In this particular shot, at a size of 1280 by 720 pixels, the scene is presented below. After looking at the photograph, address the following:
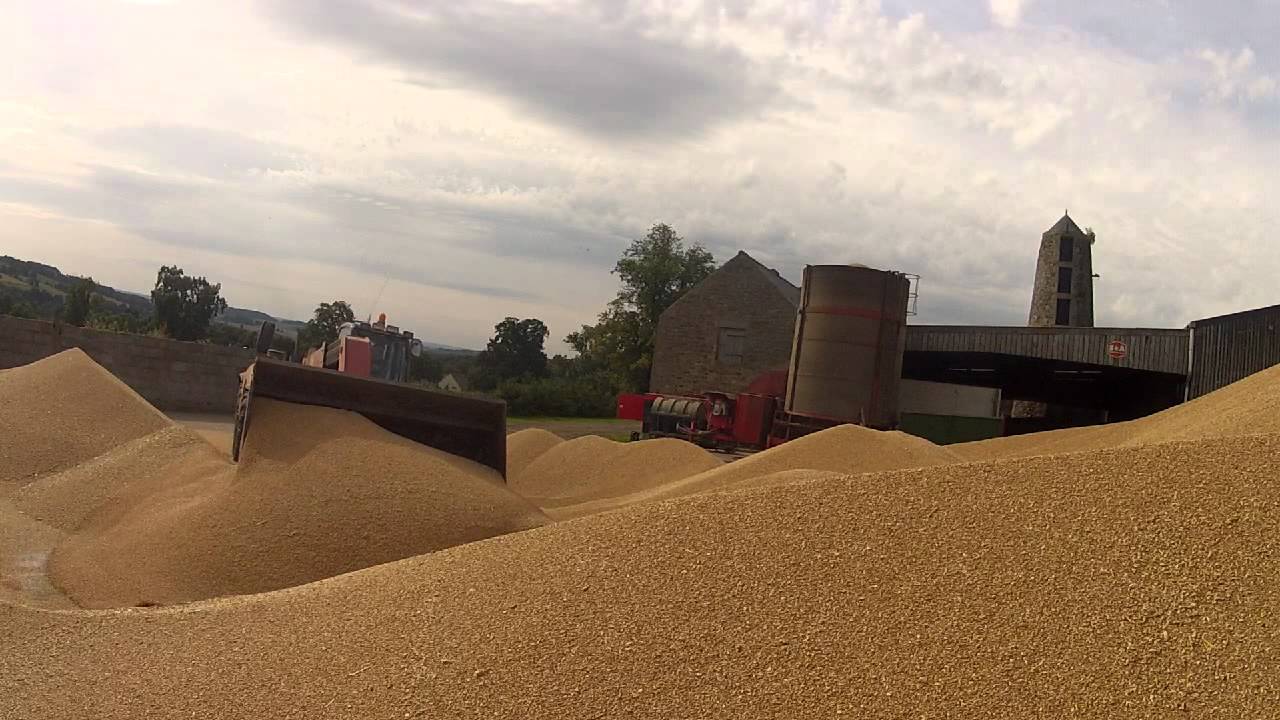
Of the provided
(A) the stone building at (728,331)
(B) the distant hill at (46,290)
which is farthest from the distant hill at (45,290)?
(A) the stone building at (728,331)

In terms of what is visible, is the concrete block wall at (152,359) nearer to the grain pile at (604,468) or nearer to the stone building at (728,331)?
the grain pile at (604,468)

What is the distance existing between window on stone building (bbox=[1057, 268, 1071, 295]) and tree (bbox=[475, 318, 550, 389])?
26948 mm

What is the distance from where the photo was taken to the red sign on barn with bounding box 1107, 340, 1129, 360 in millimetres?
19703

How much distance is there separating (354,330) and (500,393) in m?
21.2

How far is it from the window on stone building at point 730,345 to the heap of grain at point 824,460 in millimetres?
19883

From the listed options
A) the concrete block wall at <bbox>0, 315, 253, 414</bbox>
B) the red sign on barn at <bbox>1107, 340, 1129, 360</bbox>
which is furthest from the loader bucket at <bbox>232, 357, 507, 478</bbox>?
the red sign on barn at <bbox>1107, 340, 1129, 360</bbox>

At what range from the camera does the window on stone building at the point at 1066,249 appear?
1265 inches

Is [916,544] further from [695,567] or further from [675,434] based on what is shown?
[675,434]

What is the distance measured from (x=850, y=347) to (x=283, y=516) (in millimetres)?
11359

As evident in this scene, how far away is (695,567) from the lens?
13.5 feet

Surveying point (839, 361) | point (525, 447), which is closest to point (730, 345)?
point (839, 361)

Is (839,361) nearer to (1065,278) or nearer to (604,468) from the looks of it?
(604,468)

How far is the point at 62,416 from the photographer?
33.3ft

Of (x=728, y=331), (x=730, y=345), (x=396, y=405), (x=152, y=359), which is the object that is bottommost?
(x=152, y=359)
